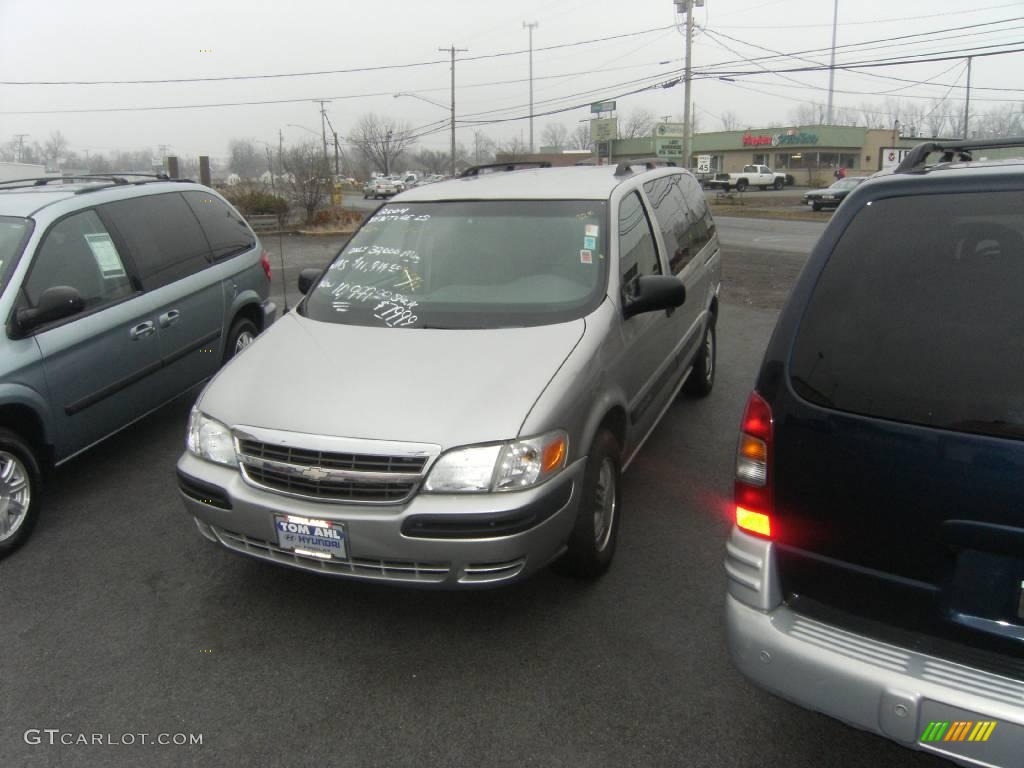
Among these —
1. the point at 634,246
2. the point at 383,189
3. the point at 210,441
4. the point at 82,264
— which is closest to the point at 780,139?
the point at 383,189

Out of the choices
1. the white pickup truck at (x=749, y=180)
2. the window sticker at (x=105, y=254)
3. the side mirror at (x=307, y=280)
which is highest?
the white pickup truck at (x=749, y=180)

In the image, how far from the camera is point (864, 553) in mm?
2045

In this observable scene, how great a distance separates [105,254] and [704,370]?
4455mm

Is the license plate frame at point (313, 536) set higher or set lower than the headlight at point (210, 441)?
lower

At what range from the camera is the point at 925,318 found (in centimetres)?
201

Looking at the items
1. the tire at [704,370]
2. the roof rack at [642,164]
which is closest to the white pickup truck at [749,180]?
the tire at [704,370]

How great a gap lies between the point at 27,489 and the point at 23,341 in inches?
31.0

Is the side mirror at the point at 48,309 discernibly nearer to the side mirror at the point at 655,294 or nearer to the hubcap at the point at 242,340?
the hubcap at the point at 242,340

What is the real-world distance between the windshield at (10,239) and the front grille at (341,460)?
2.33 metres

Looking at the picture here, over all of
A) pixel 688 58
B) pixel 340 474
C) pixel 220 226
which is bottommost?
pixel 340 474

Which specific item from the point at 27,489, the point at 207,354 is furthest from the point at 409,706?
the point at 207,354

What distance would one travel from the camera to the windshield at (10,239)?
167 inches

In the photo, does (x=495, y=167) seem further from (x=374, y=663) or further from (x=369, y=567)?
(x=374, y=663)

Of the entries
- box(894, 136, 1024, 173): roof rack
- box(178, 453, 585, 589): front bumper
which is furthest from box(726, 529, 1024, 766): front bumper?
box(894, 136, 1024, 173): roof rack
